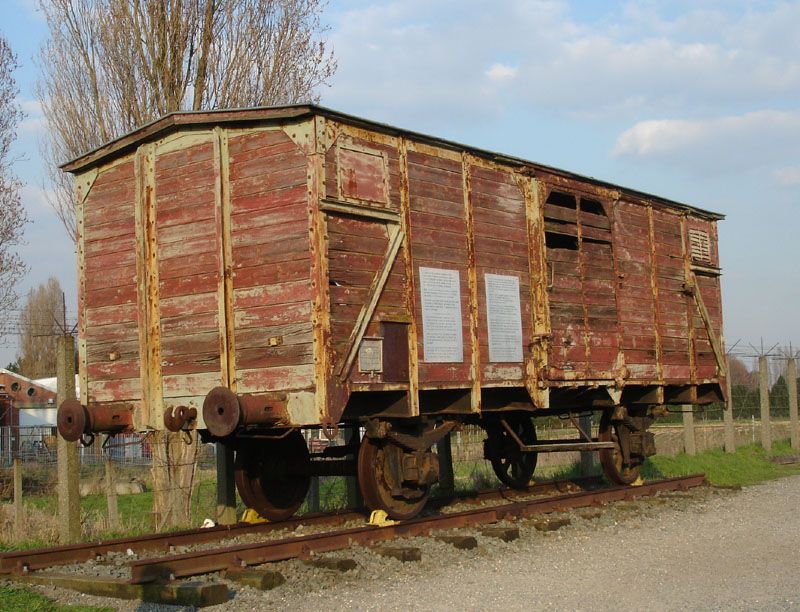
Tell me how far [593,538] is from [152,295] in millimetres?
5092

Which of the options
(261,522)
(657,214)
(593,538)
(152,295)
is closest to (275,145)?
(152,295)

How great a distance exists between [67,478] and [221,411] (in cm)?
218

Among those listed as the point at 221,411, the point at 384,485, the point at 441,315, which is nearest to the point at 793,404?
the point at 441,315

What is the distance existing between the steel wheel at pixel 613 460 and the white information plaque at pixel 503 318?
9.92 feet

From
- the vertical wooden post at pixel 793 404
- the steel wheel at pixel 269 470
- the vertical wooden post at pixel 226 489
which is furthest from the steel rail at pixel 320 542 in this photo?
the vertical wooden post at pixel 793 404

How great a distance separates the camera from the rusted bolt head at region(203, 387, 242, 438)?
323 inches

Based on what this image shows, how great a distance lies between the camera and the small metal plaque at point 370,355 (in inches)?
352

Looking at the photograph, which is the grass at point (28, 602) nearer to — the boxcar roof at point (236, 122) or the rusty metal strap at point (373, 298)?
the rusty metal strap at point (373, 298)

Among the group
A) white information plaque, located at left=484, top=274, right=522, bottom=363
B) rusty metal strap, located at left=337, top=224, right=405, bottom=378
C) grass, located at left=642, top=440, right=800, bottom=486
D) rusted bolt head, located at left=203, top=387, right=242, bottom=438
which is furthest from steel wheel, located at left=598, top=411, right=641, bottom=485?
rusted bolt head, located at left=203, top=387, right=242, bottom=438

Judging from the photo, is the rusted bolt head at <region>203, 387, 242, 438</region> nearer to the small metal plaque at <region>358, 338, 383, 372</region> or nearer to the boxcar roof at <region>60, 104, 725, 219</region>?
the small metal plaque at <region>358, 338, 383, 372</region>

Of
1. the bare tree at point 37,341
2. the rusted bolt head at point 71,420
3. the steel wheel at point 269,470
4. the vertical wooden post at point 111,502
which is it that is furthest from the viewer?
the bare tree at point 37,341

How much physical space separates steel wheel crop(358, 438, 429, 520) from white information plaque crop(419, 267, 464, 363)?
106 centimetres

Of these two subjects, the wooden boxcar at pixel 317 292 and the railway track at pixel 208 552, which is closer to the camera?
the railway track at pixel 208 552

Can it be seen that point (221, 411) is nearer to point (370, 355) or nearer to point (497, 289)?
point (370, 355)
